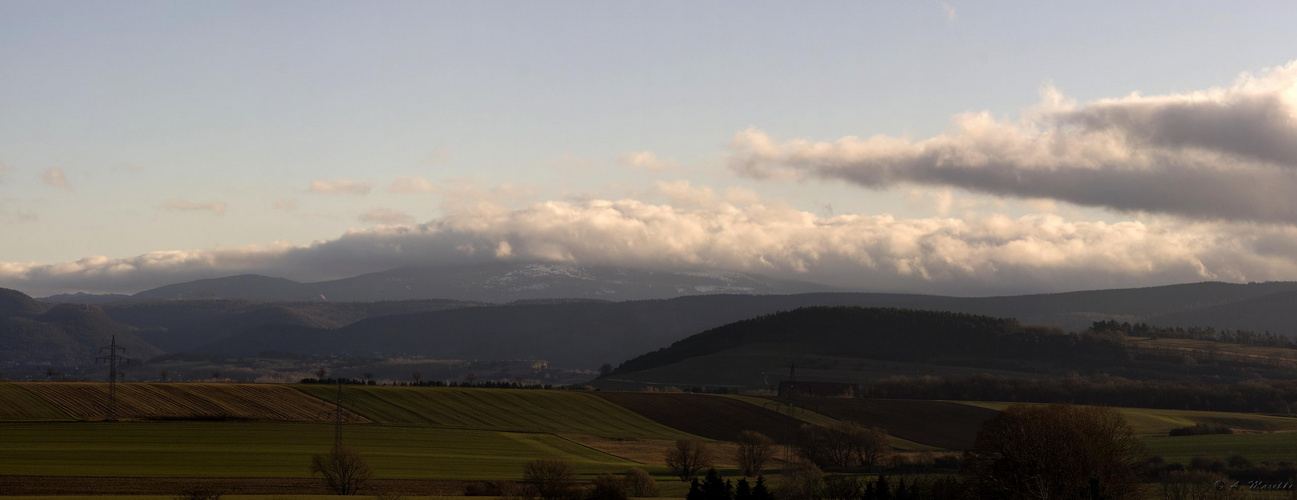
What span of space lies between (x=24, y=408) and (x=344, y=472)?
60.8 metres

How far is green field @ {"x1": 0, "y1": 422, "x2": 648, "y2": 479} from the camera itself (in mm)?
111750

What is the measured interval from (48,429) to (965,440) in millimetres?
133256

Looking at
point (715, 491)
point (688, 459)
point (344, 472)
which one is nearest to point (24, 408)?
point (344, 472)

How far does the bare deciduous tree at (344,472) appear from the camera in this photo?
105m

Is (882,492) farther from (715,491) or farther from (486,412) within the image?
(486,412)

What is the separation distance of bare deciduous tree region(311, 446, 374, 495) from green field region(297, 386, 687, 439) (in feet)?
181

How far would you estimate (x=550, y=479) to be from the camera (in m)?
110

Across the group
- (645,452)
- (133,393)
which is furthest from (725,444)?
(133,393)

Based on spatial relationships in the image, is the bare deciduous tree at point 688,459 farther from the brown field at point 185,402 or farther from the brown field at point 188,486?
the brown field at point 185,402

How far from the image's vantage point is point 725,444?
172m

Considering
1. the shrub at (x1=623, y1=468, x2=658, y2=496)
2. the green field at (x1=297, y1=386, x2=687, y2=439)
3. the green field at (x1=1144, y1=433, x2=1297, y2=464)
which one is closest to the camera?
the shrub at (x1=623, y1=468, x2=658, y2=496)

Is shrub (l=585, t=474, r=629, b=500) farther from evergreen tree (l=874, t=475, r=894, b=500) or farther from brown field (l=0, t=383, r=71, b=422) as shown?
brown field (l=0, t=383, r=71, b=422)

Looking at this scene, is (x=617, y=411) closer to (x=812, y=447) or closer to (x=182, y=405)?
(x=812, y=447)

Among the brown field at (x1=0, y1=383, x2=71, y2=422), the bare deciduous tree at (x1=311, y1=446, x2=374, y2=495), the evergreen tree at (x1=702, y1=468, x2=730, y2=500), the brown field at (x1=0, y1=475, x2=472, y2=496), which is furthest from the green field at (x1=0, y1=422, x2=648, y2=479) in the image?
the evergreen tree at (x1=702, y1=468, x2=730, y2=500)
